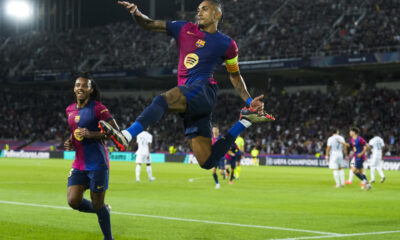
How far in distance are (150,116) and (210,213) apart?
774cm

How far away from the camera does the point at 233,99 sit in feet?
185

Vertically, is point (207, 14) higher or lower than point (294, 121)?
lower

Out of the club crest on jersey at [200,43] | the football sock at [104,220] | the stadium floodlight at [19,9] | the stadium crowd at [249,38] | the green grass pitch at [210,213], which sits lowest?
the green grass pitch at [210,213]

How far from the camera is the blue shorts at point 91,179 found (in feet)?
28.8

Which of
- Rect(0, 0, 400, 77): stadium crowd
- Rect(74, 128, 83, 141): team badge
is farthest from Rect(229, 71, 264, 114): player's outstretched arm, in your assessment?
Rect(0, 0, 400, 77): stadium crowd

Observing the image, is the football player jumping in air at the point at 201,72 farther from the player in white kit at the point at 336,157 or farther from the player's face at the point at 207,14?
the player in white kit at the point at 336,157

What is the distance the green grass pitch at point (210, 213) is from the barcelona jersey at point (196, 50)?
3.81 meters

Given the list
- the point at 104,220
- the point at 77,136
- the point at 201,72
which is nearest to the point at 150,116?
the point at 201,72

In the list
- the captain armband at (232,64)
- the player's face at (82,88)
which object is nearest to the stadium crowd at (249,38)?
the captain armband at (232,64)

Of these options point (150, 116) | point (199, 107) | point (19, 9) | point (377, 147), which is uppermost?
point (19, 9)

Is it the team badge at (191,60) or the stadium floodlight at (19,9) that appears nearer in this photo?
the team badge at (191,60)

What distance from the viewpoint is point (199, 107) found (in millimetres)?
7441

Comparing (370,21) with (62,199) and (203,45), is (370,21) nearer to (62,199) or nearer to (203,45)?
(62,199)

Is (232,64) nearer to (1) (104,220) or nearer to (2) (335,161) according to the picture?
(1) (104,220)
